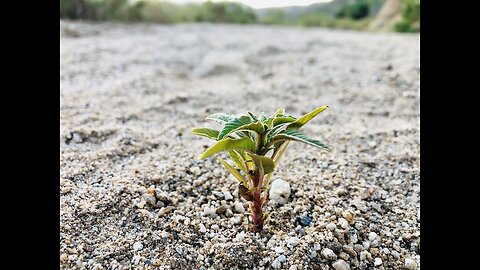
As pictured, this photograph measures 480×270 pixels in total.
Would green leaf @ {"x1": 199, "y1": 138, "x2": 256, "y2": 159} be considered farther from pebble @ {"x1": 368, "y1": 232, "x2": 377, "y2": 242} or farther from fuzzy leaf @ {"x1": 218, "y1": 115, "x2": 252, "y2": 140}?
pebble @ {"x1": 368, "y1": 232, "x2": 377, "y2": 242}

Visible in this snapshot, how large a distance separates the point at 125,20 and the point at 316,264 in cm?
654

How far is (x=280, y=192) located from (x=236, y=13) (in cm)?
781

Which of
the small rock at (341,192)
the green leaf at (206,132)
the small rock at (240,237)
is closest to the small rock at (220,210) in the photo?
the small rock at (240,237)

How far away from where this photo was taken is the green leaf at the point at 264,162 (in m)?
1.29

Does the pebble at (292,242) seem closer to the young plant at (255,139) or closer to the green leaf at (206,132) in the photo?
the young plant at (255,139)

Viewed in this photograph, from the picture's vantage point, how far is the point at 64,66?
145 inches

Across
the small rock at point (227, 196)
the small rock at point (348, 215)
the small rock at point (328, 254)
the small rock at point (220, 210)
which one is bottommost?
the small rock at point (328, 254)

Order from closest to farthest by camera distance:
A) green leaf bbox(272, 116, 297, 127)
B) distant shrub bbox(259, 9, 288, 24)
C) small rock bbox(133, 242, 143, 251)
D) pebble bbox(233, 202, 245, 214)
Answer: green leaf bbox(272, 116, 297, 127) → small rock bbox(133, 242, 143, 251) → pebble bbox(233, 202, 245, 214) → distant shrub bbox(259, 9, 288, 24)

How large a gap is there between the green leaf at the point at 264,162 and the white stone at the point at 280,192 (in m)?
0.40

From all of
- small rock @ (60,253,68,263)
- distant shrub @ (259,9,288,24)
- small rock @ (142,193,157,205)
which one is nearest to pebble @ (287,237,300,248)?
small rock @ (142,193,157,205)

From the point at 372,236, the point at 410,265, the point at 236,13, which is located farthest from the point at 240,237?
the point at 236,13

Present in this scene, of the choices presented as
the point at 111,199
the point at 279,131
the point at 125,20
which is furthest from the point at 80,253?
the point at 125,20

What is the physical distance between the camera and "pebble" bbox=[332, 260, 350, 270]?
1412 mm
